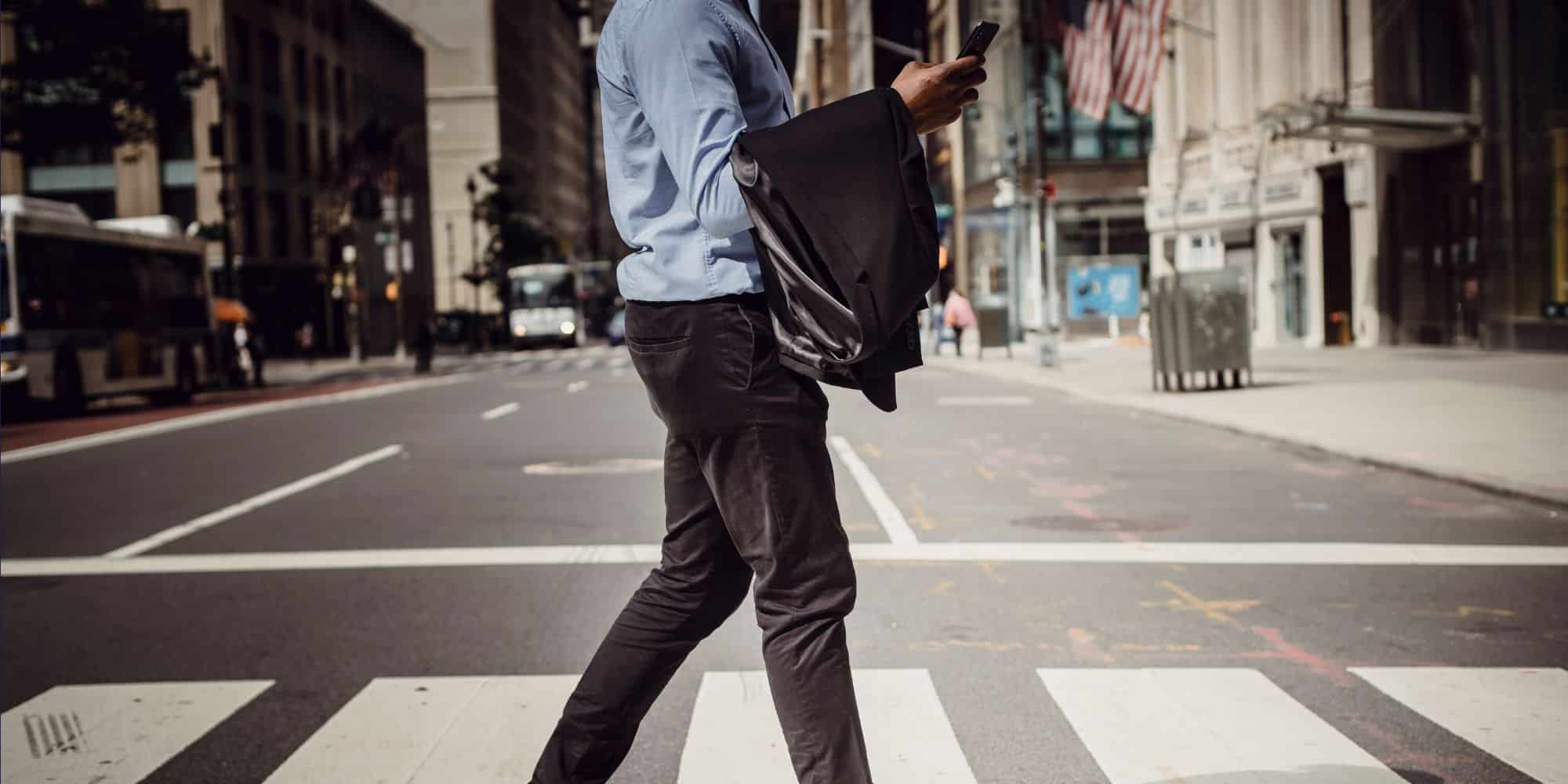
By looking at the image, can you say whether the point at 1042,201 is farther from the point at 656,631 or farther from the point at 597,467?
the point at 656,631

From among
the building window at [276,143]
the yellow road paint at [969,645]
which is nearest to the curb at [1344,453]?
the yellow road paint at [969,645]

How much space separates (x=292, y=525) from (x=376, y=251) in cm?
7547

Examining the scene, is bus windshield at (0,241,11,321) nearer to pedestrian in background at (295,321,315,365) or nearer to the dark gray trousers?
the dark gray trousers

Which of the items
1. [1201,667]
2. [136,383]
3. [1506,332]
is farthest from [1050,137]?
[1201,667]

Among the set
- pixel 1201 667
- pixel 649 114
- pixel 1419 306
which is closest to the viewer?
pixel 649 114

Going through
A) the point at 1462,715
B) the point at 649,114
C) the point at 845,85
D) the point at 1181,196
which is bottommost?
the point at 1462,715

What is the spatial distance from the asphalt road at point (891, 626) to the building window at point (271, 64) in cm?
5876

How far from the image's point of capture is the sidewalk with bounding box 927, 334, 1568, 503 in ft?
36.0

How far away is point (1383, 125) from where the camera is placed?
1056 inches

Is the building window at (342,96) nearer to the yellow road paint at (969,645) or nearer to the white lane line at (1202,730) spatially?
the yellow road paint at (969,645)

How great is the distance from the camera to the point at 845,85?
9825 cm

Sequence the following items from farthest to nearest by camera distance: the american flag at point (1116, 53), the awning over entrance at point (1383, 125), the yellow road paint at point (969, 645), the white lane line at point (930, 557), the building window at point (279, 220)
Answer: the building window at point (279, 220)
the american flag at point (1116, 53)
the awning over entrance at point (1383, 125)
the white lane line at point (930, 557)
the yellow road paint at point (969, 645)

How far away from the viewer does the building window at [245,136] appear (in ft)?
205

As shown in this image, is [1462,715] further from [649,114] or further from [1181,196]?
[1181,196]
